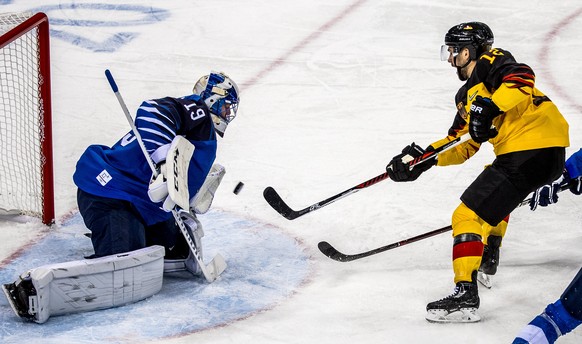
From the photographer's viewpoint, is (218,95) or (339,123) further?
(339,123)

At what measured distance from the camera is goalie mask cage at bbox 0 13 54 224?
4.20 m

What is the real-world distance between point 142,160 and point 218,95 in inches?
15.7

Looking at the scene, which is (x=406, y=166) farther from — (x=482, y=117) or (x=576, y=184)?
(x=576, y=184)

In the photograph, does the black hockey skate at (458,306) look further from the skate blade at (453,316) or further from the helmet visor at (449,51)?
the helmet visor at (449,51)

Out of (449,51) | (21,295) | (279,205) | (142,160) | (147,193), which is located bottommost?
(279,205)

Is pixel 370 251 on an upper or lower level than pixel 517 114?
lower

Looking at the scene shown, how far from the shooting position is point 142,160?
3.72 metres

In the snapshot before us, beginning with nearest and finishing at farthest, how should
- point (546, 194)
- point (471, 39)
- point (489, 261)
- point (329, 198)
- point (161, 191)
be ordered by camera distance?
point (161, 191), point (471, 39), point (489, 261), point (546, 194), point (329, 198)

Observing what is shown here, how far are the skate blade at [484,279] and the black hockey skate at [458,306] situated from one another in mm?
319

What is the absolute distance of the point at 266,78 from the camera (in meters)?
6.10

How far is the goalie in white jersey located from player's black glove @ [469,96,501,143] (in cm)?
99

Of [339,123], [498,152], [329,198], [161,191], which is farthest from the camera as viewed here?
[339,123]

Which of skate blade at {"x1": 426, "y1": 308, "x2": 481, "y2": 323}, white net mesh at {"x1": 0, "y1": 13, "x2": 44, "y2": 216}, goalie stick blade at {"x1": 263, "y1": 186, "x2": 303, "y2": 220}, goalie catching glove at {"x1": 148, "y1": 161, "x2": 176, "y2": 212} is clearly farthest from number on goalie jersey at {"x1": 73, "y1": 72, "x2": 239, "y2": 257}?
skate blade at {"x1": 426, "y1": 308, "x2": 481, "y2": 323}

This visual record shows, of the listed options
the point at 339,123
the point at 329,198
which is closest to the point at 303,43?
the point at 339,123
